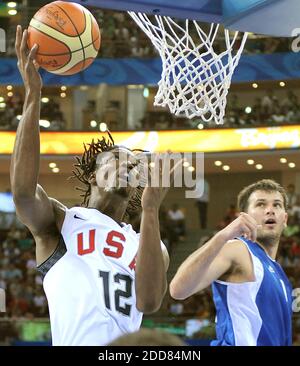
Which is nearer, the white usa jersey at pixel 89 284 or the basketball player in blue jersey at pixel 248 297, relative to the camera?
the white usa jersey at pixel 89 284

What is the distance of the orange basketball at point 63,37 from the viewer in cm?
343

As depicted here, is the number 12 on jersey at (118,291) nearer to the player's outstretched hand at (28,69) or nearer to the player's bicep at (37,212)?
the player's bicep at (37,212)

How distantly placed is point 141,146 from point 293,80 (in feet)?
9.75

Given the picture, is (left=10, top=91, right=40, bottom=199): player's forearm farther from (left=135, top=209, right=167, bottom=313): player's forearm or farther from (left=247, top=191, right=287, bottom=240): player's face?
(left=247, top=191, right=287, bottom=240): player's face

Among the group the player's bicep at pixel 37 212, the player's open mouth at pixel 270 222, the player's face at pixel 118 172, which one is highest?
the player's face at pixel 118 172

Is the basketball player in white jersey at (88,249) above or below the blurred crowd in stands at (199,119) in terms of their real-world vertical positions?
below

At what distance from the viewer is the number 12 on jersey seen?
308 centimetres

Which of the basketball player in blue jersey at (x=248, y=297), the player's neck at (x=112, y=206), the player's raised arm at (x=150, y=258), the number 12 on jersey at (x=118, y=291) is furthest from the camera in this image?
the basketball player in blue jersey at (x=248, y=297)

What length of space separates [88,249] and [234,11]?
1882 millimetres

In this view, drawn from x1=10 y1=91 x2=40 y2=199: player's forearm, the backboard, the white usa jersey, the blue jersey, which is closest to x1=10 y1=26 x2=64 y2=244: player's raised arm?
x1=10 y1=91 x2=40 y2=199: player's forearm

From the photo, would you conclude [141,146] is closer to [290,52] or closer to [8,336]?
[290,52]

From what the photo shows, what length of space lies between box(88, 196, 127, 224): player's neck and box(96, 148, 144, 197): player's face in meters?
0.04

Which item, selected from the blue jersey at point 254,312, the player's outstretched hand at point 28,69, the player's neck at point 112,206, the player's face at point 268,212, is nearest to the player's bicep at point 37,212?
the player's neck at point 112,206
